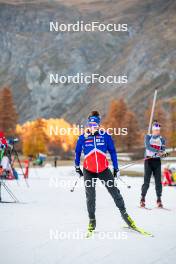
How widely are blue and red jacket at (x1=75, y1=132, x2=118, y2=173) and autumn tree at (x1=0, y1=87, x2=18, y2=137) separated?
7217 centimetres

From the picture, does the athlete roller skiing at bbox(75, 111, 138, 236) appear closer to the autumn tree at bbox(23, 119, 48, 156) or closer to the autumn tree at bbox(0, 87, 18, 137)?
the autumn tree at bbox(0, 87, 18, 137)

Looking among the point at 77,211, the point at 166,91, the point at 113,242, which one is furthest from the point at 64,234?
the point at 166,91

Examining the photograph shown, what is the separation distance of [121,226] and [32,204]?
4822 millimetres

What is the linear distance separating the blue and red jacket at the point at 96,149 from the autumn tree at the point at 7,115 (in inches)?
2841

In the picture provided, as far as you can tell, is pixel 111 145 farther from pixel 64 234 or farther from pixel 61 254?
pixel 61 254

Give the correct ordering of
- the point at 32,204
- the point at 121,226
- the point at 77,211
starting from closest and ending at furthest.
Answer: the point at 121,226 → the point at 77,211 → the point at 32,204

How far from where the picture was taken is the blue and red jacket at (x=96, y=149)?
28.8 feet

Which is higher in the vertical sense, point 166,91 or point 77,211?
point 166,91

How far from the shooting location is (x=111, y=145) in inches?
349

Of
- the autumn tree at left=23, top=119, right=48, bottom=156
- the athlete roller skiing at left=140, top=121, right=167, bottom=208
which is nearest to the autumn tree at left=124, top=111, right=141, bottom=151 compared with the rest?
the autumn tree at left=23, top=119, right=48, bottom=156

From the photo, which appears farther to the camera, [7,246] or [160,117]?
[160,117]

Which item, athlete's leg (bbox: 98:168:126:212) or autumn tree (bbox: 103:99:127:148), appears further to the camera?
autumn tree (bbox: 103:99:127:148)

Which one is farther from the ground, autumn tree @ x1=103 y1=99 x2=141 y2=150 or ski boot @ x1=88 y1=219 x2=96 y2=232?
autumn tree @ x1=103 y1=99 x2=141 y2=150

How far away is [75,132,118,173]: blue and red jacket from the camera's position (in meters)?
8.78
